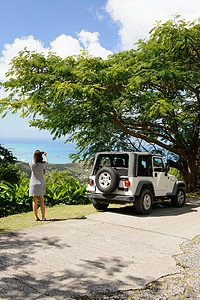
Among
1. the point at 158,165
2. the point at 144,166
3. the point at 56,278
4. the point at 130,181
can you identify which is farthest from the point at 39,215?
the point at 56,278

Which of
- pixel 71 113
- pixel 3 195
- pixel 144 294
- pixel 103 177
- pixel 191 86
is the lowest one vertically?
pixel 144 294

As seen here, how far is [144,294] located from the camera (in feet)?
11.9

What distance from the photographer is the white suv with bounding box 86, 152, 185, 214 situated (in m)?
8.66

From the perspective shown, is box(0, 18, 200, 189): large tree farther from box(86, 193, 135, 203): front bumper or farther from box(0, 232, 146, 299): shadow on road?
box(0, 232, 146, 299): shadow on road

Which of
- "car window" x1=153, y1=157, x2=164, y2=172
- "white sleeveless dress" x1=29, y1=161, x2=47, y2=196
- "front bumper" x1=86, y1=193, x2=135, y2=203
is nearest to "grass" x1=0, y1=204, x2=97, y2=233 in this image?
"front bumper" x1=86, y1=193, x2=135, y2=203

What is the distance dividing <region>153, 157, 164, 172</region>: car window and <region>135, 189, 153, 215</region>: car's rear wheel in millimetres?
1086

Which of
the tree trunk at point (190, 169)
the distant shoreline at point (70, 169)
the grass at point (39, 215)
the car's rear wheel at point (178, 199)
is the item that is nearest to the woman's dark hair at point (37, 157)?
the grass at point (39, 215)

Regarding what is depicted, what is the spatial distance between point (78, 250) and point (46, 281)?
146 centimetres

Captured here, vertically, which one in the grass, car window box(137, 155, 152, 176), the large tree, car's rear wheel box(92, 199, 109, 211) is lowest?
the grass

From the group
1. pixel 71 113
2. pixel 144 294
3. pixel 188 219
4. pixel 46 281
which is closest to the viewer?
pixel 144 294

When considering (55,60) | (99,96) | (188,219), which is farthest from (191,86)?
(188,219)

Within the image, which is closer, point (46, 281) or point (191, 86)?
point (46, 281)

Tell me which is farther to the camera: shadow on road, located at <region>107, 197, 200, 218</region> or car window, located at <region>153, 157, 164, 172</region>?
car window, located at <region>153, 157, 164, 172</region>

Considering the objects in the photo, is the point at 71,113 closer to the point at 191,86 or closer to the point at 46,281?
the point at 191,86
